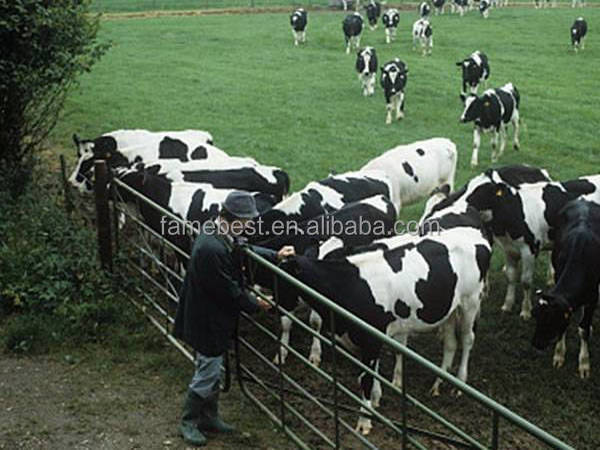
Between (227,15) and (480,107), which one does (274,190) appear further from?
(227,15)

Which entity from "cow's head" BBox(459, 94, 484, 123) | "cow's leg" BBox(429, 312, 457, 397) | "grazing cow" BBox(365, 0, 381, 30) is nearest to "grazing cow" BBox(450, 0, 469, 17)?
"grazing cow" BBox(365, 0, 381, 30)

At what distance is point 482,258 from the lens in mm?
7930

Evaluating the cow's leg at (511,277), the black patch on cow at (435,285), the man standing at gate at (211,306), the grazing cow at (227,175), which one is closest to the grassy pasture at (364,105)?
the cow's leg at (511,277)

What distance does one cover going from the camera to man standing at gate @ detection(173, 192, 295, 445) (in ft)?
19.0

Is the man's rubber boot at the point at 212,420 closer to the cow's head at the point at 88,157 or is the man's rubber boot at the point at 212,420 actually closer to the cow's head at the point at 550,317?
the cow's head at the point at 550,317

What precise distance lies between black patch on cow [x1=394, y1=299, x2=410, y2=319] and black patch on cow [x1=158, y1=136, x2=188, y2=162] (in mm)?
6561

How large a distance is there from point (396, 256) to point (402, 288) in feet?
1.17

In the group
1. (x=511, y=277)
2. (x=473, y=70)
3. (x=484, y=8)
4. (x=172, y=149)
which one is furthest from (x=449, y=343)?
(x=484, y=8)

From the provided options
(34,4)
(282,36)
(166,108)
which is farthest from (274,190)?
(282,36)

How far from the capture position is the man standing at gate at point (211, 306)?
5.78m

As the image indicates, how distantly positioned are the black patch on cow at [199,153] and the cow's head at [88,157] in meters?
1.37

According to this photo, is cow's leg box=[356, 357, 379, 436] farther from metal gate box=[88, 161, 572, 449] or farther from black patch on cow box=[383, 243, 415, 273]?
black patch on cow box=[383, 243, 415, 273]

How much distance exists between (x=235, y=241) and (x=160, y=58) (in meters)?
24.3

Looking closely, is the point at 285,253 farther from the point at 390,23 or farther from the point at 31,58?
the point at 390,23
